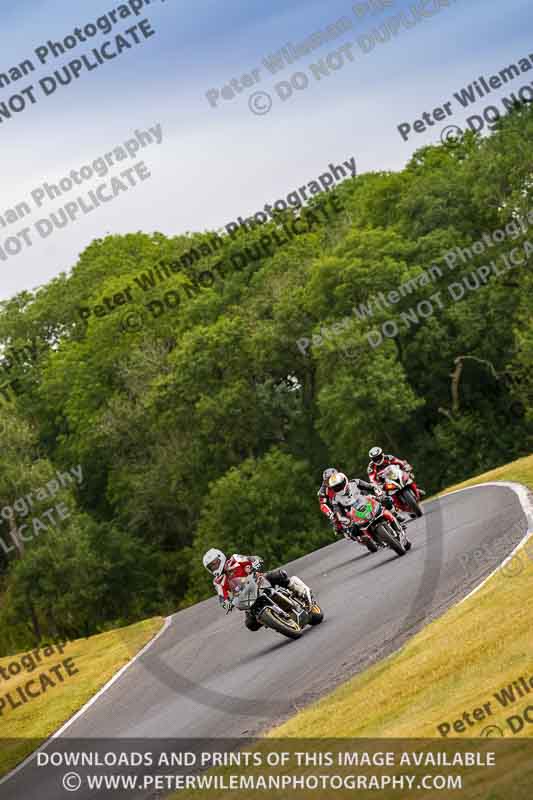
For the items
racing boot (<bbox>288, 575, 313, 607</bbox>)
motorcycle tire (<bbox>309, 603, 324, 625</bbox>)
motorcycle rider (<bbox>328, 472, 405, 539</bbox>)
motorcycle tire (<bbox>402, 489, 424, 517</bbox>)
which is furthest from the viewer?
motorcycle tire (<bbox>402, 489, 424, 517</bbox>)

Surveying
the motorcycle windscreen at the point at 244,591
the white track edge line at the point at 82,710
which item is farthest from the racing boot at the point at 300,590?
the white track edge line at the point at 82,710

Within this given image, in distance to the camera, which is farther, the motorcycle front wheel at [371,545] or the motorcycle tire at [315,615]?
the motorcycle front wheel at [371,545]

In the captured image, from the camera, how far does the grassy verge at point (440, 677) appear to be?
10500 mm

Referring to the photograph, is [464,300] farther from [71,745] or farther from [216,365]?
[71,745]

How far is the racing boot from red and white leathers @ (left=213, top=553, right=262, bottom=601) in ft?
2.10

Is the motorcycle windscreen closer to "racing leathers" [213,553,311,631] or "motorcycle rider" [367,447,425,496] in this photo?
"racing leathers" [213,553,311,631]

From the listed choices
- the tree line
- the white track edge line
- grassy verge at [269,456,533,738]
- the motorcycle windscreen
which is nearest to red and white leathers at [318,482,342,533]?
the motorcycle windscreen

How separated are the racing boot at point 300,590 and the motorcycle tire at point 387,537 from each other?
3.10m

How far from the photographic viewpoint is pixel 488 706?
9875mm

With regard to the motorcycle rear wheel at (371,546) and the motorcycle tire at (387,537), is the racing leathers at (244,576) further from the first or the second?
the motorcycle rear wheel at (371,546)

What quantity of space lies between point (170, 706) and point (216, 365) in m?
45.2

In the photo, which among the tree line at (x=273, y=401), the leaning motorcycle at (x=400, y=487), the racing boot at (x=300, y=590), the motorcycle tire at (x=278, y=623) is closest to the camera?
the motorcycle tire at (x=278, y=623)

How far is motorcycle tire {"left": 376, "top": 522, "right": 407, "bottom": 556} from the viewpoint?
20.6 meters

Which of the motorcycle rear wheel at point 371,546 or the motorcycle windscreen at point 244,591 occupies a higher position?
the motorcycle windscreen at point 244,591
